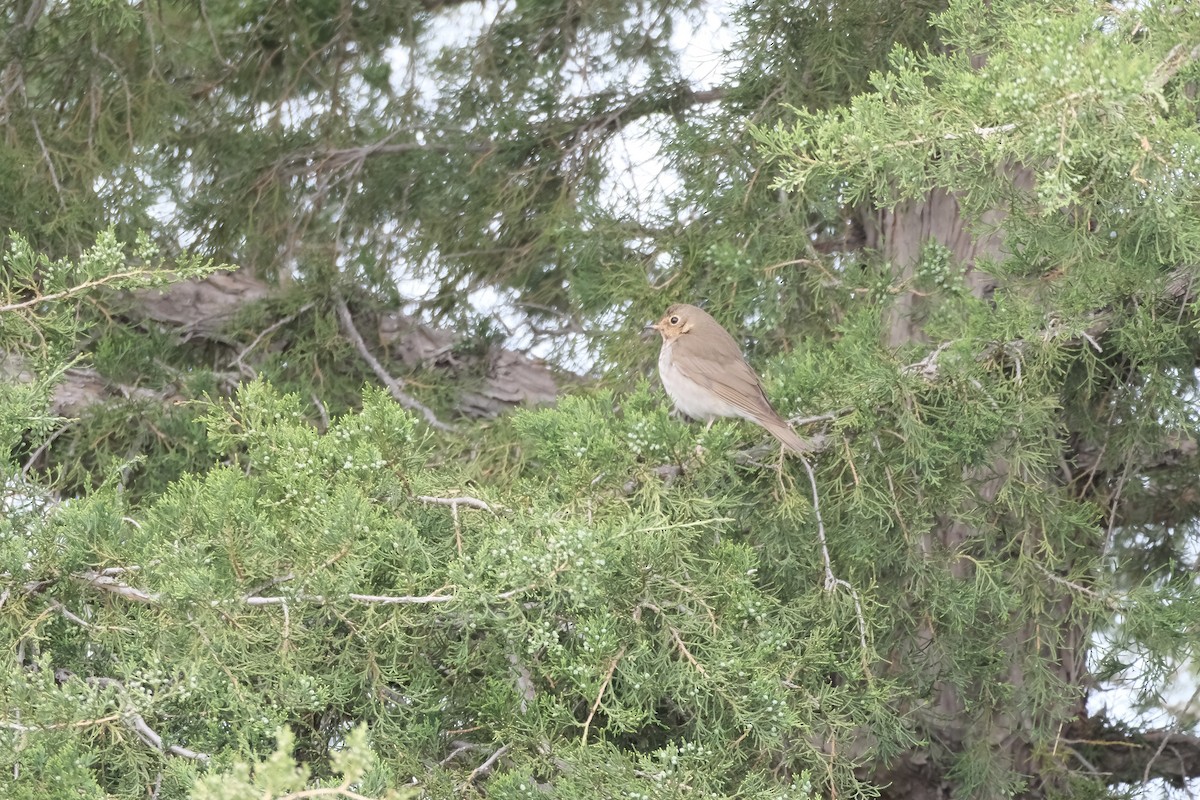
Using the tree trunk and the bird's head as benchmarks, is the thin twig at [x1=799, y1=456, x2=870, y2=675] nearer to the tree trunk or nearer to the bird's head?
the bird's head

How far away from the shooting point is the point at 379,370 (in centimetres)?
573

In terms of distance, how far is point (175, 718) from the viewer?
9.53 ft

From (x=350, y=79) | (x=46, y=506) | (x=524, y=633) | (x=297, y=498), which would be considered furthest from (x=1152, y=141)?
(x=350, y=79)

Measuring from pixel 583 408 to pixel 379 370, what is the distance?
7.97 feet

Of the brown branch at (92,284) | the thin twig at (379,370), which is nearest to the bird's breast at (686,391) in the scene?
the thin twig at (379,370)

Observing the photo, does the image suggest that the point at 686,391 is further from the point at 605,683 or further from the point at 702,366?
the point at 605,683

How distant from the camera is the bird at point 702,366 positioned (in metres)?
4.78

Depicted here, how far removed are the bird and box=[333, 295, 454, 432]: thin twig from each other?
108 centimetres

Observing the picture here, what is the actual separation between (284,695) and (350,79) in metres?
4.35

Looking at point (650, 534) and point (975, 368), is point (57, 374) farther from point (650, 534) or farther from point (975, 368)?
point (975, 368)

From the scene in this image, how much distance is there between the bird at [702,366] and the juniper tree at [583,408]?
0.11 meters

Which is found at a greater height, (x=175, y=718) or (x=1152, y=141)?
(x=1152, y=141)

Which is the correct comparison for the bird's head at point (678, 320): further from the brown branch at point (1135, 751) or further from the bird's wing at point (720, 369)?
the brown branch at point (1135, 751)

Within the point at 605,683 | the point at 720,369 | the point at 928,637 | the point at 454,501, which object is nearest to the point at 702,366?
the point at 720,369
